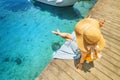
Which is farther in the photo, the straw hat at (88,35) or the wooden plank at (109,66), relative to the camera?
the wooden plank at (109,66)

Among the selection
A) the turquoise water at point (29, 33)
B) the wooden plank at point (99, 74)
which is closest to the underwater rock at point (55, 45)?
the turquoise water at point (29, 33)

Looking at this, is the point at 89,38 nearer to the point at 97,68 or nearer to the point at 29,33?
the point at 97,68

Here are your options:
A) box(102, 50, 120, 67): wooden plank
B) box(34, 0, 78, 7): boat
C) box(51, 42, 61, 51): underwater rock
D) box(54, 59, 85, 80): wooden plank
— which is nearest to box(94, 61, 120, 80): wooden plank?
box(102, 50, 120, 67): wooden plank

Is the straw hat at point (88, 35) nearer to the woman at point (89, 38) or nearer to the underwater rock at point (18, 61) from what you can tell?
the woman at point (89, 38)

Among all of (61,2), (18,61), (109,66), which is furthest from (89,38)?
(61,2)

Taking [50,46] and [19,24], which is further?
[19,24]

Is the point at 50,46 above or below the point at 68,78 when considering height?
below

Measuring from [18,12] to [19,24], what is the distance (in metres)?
1.70

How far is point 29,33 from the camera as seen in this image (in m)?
9.46

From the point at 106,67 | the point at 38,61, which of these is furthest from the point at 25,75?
the point at 106,67

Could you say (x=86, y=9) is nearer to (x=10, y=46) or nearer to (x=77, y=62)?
(x=10, y=46)

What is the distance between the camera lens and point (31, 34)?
937 centimetres

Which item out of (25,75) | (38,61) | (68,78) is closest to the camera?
(68,78)

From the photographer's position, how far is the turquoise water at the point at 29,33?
23.8 ft
